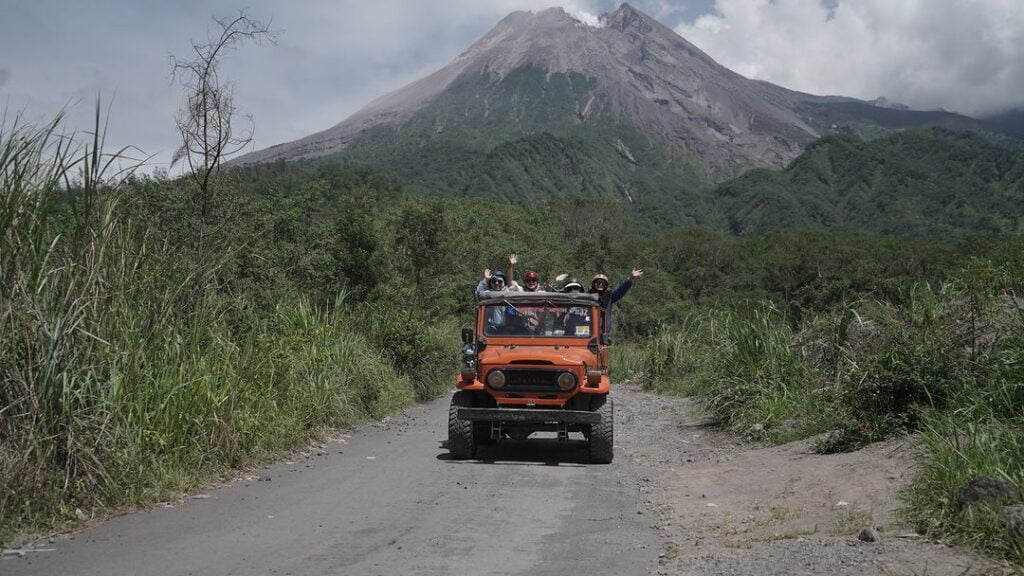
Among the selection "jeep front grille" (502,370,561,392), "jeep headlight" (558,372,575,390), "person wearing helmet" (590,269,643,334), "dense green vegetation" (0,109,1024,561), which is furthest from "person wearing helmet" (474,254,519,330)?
"dense green vegetation" (0,109,1024,561)

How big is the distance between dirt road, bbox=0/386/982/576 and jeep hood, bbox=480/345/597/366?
4.00 ft

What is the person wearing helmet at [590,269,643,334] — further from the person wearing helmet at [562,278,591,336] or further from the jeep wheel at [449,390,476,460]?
A: the jeep wheel at [449,390,476,460]

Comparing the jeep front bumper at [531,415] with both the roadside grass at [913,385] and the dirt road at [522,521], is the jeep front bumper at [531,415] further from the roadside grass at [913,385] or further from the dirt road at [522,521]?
the roadside grass at [913,385]

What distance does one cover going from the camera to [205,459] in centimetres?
819

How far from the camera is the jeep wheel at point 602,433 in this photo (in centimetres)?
1000

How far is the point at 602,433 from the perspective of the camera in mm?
10008

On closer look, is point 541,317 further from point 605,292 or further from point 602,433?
point 602,433

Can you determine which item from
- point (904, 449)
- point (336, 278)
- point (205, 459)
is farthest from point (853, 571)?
point (336, 278)

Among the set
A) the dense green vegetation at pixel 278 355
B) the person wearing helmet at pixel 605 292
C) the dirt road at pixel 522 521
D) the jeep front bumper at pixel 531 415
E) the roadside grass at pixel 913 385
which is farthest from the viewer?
the person wearing helmet at pixel 605 292

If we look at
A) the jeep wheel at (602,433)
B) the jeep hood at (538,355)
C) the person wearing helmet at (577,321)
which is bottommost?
the jeep wheel at (602,433)

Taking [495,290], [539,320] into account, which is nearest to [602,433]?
[539,320]

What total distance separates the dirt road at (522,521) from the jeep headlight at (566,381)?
0.94 metres

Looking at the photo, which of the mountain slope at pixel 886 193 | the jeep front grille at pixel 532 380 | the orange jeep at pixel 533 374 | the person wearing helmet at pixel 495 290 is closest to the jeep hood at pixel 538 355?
the orange jeep at pixel 533 374

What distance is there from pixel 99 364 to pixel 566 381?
516 centimetres
